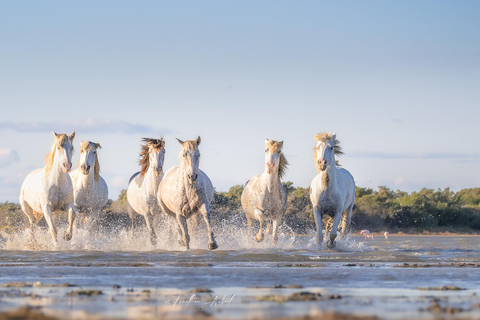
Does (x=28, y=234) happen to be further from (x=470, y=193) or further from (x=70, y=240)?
(x=470, y=193)

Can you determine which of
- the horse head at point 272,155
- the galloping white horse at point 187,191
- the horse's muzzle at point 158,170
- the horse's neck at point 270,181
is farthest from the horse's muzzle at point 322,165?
the horse's muzzle at point 158,170

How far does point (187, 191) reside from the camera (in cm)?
1555

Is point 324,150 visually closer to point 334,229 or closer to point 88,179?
point 334,229

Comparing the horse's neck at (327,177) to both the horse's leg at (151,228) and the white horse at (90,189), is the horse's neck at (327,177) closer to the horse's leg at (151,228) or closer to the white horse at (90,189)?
the horse's leg at (151,228)

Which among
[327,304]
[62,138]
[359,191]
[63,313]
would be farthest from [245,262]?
[359,191]

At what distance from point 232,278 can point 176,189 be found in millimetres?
6174

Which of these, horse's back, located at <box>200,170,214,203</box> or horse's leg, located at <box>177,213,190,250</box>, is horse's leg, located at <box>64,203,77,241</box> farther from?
horse's back, located at <box>200,170,214,203</box>

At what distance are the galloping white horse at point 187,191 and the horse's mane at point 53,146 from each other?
2227 millimetres

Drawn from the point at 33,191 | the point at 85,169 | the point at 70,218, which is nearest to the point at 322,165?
the point at 85,169

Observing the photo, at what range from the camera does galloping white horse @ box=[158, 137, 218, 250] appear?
49.6 feet

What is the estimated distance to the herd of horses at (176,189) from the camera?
51.1 ft

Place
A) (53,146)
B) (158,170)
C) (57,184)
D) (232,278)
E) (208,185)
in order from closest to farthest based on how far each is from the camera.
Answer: (232,278)
(57,184)
(53,146)
(208,185)
(158,170)

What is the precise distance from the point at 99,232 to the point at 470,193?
46358 millimetres

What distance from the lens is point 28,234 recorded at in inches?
701
